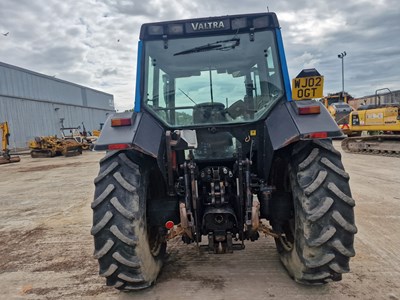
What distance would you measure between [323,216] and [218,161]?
3.72ft

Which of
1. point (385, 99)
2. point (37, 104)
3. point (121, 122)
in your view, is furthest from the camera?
point (37, 104)

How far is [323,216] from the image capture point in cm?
257

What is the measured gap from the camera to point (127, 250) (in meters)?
2.69

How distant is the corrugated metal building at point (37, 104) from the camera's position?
28594 millimetres

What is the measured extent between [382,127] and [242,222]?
38.7ft

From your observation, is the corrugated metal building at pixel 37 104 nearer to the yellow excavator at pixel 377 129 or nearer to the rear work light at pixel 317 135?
the yellow excavator at pixel 377 129

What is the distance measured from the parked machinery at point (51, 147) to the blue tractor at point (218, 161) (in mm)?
19357

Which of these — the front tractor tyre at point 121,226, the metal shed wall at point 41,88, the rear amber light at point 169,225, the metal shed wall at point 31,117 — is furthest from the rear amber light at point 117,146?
the metal shed wall at point 41,88

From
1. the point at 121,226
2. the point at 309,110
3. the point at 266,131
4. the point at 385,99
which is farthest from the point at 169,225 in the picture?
the point at 385,99

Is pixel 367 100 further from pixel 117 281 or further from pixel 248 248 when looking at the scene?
pixel 117 281

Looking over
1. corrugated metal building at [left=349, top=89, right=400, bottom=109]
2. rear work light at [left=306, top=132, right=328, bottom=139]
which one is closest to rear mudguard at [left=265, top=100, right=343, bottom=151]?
rear work light at [left=306, top=132, right=328, bottom=139]

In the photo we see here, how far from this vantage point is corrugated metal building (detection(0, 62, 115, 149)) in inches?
1126

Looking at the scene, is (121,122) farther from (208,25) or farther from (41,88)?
(41,88)

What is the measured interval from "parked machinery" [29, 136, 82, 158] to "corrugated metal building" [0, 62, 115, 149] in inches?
167
